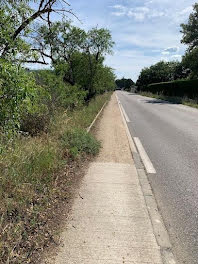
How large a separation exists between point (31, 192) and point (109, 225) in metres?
1.29

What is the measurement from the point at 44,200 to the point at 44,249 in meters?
1.08

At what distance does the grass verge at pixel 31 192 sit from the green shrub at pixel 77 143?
3 centimetres

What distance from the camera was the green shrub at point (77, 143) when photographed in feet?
21.7

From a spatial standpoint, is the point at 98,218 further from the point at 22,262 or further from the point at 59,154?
the point at 59,154

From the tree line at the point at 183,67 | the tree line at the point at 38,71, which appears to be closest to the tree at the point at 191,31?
the tree line at the point at 183,67

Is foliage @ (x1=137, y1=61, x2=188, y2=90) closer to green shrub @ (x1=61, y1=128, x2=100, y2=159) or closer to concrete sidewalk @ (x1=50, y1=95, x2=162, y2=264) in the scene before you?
green shrub @ (x1=61, y1=128, x2=100, y2=159)

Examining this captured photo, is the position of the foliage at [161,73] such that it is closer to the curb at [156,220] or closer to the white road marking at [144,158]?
the white road marking at [144,158]

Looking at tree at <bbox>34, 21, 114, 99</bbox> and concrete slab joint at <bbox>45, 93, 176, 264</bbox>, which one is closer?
concrete slab joint at <bbox>45, 93, 176, 264</bbox>

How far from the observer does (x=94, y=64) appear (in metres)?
19.2

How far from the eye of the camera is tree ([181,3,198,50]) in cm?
3369

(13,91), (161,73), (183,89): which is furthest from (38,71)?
(161,73)

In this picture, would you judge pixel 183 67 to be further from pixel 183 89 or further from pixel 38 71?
pixel 38 71

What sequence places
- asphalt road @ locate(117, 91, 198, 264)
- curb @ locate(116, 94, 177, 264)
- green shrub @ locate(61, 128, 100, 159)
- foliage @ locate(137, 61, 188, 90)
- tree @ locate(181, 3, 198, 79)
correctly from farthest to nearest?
1. foliage @ locate(137, 61, 188, 90)
2. tree @ locate(181, 3, 198, 79)
3. green shrub @ locate(61, 128, 100, 159)
4. asphalt road @ locate(117, 91, 198, 264)
5. curb @ locate(116, 94, 177, 264)

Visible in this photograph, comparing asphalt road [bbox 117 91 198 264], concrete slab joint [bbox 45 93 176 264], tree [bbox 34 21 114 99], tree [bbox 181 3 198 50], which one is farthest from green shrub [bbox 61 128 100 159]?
tree [bbox 181 3 198 50]
